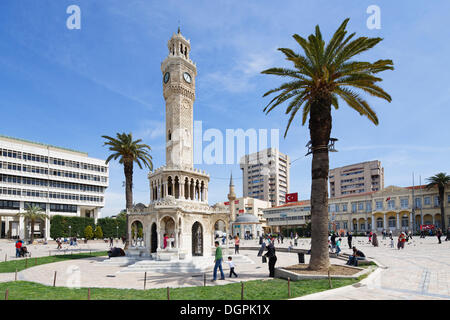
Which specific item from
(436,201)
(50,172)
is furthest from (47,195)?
(436,201)

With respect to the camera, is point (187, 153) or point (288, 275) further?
point (187, 153)

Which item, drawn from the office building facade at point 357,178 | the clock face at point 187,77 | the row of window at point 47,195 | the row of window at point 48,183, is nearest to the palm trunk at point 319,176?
the clock face at point 187,77

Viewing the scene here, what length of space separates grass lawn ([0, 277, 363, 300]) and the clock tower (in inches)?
800

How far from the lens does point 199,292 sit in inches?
546

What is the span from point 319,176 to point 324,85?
518cm

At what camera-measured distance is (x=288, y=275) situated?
16141 millimetres

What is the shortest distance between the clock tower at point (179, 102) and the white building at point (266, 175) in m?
110

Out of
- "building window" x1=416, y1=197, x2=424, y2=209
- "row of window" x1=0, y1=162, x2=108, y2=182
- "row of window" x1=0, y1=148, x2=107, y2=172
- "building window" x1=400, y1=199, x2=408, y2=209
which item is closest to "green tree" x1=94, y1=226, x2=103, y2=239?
"row of window" x1=0, y1=162, x2=108, y2=182

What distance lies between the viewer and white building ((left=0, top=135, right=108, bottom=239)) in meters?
72.9

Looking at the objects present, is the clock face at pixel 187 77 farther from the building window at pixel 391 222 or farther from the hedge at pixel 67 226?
the building window at pixel 391 222

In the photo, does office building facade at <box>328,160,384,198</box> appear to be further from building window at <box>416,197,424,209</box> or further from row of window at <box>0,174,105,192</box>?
row of window at <box>0,174,105,192</box>
